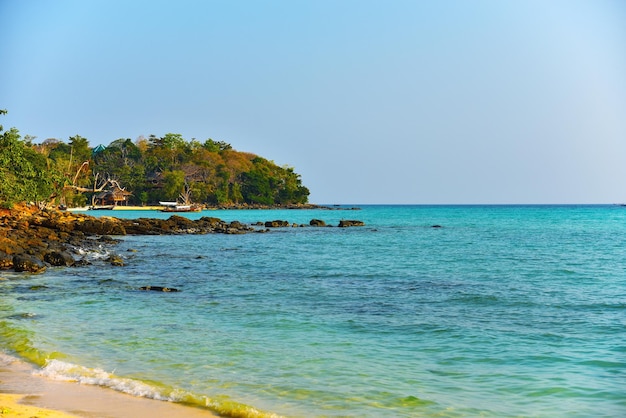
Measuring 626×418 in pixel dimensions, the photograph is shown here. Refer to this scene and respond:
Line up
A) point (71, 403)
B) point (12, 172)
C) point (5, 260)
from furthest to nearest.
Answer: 1. point (12, 172)
2. point (5, 260)
3. point (71, 403)

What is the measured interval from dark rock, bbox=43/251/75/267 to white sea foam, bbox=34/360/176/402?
13.9 m

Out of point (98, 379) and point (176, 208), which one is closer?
point (98, 379)

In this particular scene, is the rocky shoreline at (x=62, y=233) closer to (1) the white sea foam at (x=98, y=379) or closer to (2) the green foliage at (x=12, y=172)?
(2) the green foliage at (x=12, y=172)

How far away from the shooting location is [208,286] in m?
16.5

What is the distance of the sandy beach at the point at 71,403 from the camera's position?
5.88m

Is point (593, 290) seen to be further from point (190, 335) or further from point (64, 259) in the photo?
point (64, 259)

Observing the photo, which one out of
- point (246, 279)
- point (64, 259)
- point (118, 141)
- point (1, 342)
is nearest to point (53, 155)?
point (118, 141)

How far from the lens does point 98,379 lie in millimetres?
7262

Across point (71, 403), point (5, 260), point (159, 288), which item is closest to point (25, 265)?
point (5, 260)

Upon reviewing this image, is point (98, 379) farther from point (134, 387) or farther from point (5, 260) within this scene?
point (5, 260)

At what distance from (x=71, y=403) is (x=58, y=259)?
640 inches

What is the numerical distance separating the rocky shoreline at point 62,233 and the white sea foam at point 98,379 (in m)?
12.2

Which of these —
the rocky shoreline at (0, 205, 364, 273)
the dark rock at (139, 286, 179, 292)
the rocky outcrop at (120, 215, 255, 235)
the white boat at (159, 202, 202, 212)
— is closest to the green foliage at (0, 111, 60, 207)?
the rocky shoreline at (0, 205, 364, 273)

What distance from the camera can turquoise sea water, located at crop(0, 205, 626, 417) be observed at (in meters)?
6.80
